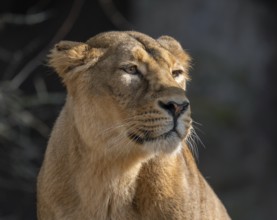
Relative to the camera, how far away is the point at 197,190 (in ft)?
15.2

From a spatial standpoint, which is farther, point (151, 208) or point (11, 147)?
point (11, 147)

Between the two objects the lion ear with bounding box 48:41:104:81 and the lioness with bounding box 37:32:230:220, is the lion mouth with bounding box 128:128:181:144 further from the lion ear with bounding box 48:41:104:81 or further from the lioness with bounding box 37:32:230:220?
the lion ear with bounding box 48:41:104:81

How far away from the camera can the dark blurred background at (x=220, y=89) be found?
879cm

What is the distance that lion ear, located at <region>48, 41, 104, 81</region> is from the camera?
14.7ft

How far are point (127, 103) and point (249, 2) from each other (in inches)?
201

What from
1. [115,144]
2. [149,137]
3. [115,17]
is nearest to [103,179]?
[115,144]

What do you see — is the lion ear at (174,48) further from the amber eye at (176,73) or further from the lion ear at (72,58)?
the lion ear at (72,58)

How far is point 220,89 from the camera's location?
347 inches

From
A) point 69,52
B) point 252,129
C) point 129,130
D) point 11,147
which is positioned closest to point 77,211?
point 129,130

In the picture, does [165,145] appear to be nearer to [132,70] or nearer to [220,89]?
[132,70]

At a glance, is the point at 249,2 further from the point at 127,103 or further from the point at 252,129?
the point at 127,103

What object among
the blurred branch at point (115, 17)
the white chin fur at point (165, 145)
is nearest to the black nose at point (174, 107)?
the white chin fur at point (165, 145)

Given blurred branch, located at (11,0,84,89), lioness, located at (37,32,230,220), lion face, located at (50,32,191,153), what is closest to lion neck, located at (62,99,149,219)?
lioness, located at (37,32,230,220)

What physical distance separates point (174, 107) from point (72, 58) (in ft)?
2.17
